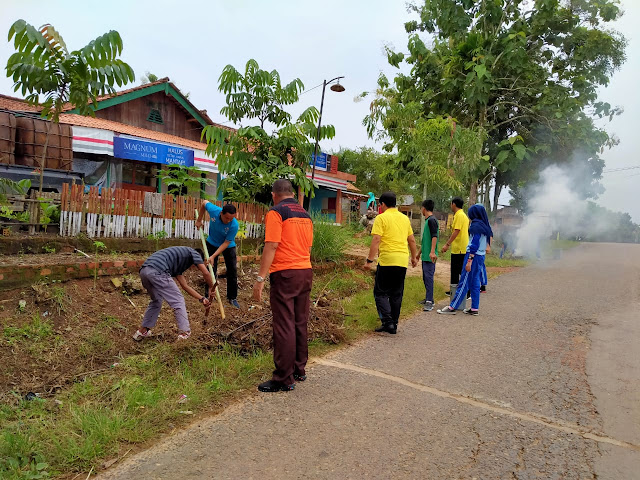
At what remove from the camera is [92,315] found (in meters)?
5.65

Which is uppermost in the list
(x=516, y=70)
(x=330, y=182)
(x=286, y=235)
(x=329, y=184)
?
(x=516, y=70)

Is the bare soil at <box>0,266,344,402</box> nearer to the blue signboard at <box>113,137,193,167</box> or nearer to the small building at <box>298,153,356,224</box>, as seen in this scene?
the blue signboard at <box>113,137,193,167</box>

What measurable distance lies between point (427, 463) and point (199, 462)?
53.5 inches

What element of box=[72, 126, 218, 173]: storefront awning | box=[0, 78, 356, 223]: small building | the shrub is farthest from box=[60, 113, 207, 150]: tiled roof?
the shrub

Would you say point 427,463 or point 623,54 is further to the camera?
point 623,54

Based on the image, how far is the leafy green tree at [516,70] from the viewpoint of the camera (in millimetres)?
19469

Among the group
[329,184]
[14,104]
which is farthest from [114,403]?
[329,184]

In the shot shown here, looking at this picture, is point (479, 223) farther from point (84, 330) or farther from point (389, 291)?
point (84, 330)

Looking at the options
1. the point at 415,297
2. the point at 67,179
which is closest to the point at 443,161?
the point at 415,297

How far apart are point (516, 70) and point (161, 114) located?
14808 mm

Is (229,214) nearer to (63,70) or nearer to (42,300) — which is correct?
(42,300)

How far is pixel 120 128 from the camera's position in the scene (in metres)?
14.6

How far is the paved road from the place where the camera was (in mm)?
2730

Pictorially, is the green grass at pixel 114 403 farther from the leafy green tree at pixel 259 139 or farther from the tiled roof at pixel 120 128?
the tiled roof at pixel 120 128
